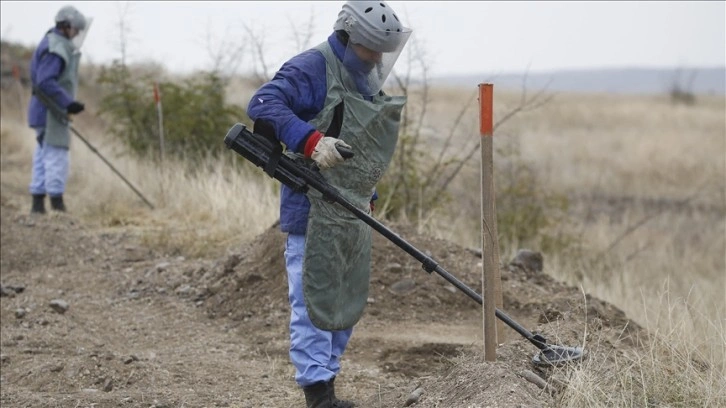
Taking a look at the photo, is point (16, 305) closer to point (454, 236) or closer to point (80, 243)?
point (80, 243)

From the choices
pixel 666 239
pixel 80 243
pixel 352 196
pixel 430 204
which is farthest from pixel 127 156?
pixel 352 196

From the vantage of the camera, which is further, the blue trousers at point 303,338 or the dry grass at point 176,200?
the dry grass at point 176,200

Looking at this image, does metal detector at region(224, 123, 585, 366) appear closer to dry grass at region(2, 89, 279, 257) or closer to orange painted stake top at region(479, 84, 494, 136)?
orange painted stake top at region(479, 84, 494, 136)

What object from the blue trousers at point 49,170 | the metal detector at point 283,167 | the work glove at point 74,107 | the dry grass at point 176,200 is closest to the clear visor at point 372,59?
the metal detector at point 283,167

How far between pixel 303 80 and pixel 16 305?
3814 mm

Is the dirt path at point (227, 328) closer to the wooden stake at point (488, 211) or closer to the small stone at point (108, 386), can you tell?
the small stone at point (108, 386)

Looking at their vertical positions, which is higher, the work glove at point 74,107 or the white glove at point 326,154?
the white glove at point 326,154

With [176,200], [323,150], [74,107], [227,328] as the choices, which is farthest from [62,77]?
[323,150]

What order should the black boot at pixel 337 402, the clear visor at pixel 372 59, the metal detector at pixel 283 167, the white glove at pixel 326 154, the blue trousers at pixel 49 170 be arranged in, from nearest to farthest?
the white glove at pixel 326 154, the metal detector at pixel 283 167, the clear visor at pixel 372 59, the black boot at pixel 337 402, the blue trousers at pixel 49 170

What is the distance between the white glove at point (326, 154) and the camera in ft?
13.9

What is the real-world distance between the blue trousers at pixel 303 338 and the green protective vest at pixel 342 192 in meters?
0.08

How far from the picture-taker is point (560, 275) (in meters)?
10.4

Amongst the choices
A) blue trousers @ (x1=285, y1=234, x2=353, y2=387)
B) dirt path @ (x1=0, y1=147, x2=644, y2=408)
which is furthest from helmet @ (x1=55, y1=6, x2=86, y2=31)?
blue trousers @ (x1=285, y1=234, x2=353, y2=387)

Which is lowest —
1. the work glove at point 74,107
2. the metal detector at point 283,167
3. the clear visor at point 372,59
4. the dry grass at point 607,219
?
the dry grass at point 607,219
